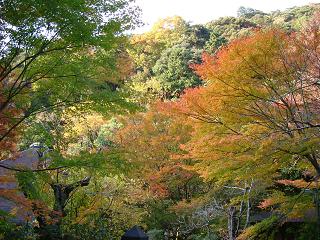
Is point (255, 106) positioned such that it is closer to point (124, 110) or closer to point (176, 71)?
point (124, 110)

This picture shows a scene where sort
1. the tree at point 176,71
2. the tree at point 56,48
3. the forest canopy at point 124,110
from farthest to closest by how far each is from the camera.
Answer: the tree at point 176,71
the forest canopy at point 124,110
the tree at point 56,48

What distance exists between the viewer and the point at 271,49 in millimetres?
8852

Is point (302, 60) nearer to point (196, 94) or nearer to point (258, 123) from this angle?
point (258, 123)

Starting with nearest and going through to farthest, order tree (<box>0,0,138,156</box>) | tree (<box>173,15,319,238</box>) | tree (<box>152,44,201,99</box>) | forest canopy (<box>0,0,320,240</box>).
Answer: tree (<box>0,0,138,156</box>)
forest canopy (<box>0,0,320,240</box>)
tree (<box>173,15,319,238</box>)
tree (<box>152,44,201,99</box>)

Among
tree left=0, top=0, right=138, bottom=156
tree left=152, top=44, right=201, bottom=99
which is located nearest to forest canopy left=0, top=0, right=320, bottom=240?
tree left=0, top=0, right=138, bottom=156

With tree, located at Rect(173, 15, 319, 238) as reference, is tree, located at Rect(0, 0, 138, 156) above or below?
above

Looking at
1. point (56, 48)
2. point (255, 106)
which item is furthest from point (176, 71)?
point (56, 48)

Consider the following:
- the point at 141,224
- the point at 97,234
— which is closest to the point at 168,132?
the point at 141,224

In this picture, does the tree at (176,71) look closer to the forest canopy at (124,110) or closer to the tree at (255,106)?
the forest canopy at (124,110)

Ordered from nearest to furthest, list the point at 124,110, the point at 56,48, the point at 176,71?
the point at 56,48 < the point at 124,110 < the point at 176,71

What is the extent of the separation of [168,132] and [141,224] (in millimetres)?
5011

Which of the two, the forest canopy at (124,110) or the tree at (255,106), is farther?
the tree at (255,106)

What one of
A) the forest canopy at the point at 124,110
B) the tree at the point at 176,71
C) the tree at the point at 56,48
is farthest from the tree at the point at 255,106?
the tree at the point at 176,71

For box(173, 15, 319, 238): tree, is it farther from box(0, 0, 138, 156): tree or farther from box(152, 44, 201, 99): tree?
box(152, 44, 201, 99): tree
